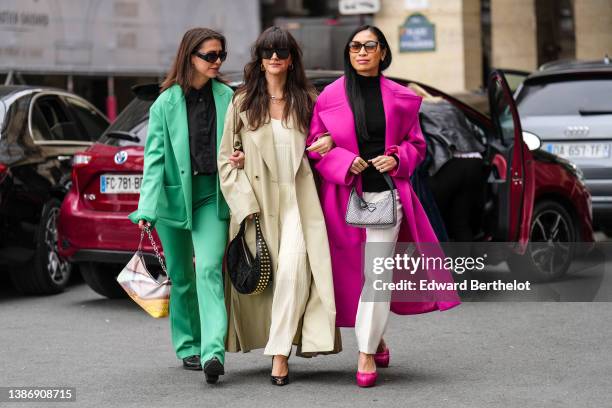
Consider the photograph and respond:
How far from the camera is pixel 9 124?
1009 cm

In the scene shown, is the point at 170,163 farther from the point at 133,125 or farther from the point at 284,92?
the point at 133,125

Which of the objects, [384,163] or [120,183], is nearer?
[384,163]

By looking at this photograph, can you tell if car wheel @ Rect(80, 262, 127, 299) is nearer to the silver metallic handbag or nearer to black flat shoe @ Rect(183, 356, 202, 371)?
black flat shoe @ Rect(183, 356, 202, 371)

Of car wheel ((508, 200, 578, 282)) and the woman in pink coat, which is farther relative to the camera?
car wheel ((508, 200, 578, 282))

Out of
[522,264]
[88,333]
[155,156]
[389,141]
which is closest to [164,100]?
[155,156]

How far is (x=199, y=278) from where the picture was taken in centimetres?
659

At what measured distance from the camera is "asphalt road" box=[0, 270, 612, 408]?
6.19 m

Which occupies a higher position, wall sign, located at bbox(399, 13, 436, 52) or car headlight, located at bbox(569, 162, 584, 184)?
wall sign, located at bbox(399, 13, 436, 52)

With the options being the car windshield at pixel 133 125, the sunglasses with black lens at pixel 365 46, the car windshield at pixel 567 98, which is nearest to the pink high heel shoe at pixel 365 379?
the sunglasses with black lens at pixel 365 46

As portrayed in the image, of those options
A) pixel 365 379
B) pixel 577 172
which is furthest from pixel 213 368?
pixel 577 172

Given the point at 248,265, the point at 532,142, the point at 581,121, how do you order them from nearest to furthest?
the point at 248,265, the point at 532,142, the point at 581,121

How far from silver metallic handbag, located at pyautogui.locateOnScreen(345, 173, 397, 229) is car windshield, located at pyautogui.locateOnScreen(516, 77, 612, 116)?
5149mm

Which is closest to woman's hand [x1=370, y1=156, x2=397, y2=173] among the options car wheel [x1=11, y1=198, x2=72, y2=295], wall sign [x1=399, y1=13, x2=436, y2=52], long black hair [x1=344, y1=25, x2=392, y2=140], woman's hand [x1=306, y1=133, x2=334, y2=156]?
long black hair [x1=344, y1=25, x2=392, y2=140]

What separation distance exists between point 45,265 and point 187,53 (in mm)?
3905
